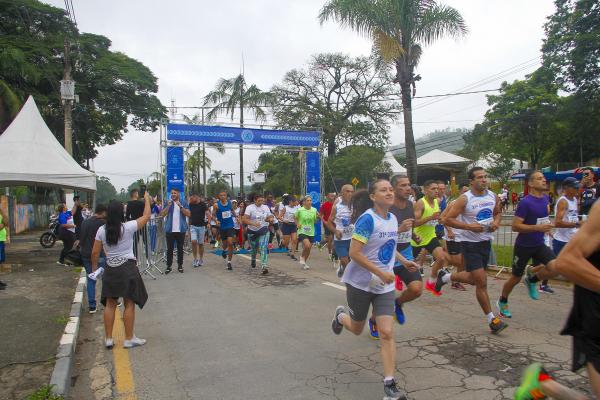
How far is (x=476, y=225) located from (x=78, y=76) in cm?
3204

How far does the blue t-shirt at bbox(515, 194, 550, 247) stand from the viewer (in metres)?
5.83

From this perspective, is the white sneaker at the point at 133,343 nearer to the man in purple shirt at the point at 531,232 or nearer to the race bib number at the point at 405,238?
the race bib number at the point at 405,238

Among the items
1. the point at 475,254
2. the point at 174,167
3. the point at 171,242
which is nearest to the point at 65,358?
the point at 475,254

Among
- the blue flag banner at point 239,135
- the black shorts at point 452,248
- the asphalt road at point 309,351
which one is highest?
the blue flag banner at point 239,135

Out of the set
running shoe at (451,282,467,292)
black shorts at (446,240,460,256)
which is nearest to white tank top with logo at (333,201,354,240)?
black shorts at (446,240,460,256)

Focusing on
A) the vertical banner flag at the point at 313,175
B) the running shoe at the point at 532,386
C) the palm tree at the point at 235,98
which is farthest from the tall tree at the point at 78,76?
the running shoe at the point at 532,386

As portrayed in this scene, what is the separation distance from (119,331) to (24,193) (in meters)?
32.8

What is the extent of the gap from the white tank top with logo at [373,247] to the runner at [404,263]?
968mm

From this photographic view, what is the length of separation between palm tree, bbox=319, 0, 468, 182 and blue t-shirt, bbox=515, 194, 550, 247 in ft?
30.5

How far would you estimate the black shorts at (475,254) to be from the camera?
18.7 ft

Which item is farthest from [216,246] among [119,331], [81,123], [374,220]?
[81,123]

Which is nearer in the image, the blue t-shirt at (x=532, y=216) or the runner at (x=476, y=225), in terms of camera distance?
the runner at (x=476, y=225)

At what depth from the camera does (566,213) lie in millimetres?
7055

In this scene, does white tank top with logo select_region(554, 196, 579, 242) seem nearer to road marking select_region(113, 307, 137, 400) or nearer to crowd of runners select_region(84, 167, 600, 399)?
crowd of runners select_region(84, 167, 600, 399)
